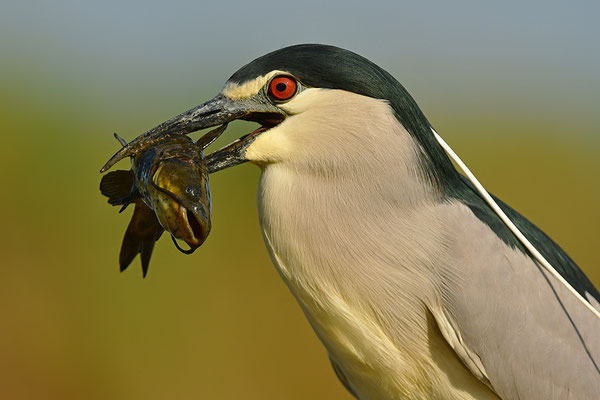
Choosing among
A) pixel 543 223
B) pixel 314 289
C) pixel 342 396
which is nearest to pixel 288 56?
pixel 314 289

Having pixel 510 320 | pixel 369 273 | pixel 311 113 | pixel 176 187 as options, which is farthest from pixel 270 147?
pixel 510 320

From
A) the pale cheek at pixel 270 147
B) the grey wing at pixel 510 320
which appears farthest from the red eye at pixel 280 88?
the grey wing at pixel 510 320

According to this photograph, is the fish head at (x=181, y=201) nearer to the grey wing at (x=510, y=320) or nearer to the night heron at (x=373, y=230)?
the night heron at (x=373, y=230)

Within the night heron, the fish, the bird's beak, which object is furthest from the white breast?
the fish

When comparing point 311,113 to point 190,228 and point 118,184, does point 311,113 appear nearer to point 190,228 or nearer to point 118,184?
point 190,228

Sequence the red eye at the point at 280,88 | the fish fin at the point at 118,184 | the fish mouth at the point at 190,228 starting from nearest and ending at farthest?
the fish mouth at the point at 190,228
the red eye at the point at 280,88
the fish fin at the point at 118,184

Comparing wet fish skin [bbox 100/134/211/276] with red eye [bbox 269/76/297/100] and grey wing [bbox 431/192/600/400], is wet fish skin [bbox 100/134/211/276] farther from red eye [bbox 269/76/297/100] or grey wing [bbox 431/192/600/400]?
grey wing [bbox 431/192/600/400]
